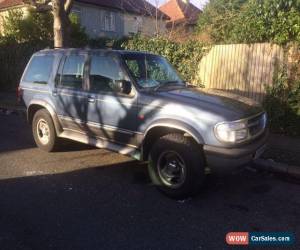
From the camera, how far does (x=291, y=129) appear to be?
7945mm

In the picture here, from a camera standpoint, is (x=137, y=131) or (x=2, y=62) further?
(x=2, y=62)

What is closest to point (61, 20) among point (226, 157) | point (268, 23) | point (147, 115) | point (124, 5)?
point (268, 23)

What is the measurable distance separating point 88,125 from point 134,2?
25.9 meters

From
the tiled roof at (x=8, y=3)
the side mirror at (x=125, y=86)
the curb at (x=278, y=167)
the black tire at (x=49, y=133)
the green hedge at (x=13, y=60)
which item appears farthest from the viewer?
the tiled roof at (x=8, y=3)

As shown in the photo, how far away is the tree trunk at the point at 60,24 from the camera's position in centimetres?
1099

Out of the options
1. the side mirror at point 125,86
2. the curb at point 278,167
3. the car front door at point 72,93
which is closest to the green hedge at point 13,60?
the car front door at point 72,93

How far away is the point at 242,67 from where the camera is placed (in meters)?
8.95

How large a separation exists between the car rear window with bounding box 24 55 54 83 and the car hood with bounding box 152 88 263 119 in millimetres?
2551

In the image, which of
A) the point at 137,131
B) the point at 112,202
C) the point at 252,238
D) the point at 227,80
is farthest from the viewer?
the point at 227,80

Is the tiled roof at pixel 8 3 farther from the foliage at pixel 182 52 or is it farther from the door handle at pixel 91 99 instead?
the door handle at pixel 91 99

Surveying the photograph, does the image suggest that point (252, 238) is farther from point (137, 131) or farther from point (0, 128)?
point (0, 128)

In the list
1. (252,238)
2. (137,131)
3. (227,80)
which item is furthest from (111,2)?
(252,238)

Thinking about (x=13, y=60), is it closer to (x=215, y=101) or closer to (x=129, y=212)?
(x=215, y=101)

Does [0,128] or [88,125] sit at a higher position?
[88,125]
